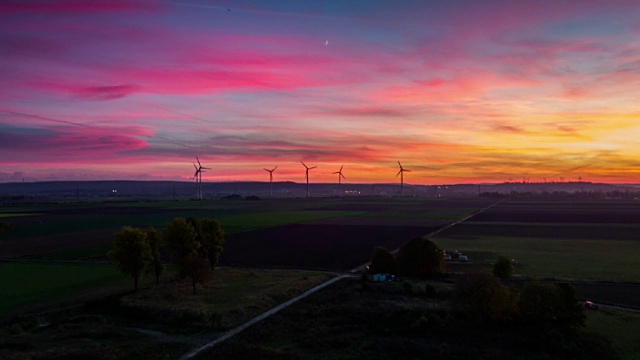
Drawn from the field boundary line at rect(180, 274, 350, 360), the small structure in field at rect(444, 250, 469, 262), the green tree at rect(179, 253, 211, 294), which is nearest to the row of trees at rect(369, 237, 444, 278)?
the field boundary line at rect(180, 274, 350, 360)

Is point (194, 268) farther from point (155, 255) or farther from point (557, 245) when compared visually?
point (557, 245)

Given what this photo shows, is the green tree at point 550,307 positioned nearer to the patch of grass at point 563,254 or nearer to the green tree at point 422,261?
the green tree at point 422,261

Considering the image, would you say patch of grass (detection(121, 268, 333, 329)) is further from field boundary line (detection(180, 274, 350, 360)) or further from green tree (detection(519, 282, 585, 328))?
green tree (detection(519, 282, 585, 328))

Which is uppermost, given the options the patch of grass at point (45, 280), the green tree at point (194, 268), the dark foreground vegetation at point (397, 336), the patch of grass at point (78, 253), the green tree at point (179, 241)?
the green tree at point (179, 241)

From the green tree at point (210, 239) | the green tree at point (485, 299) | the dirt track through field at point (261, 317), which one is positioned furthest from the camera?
the green tree at point (210, 239)

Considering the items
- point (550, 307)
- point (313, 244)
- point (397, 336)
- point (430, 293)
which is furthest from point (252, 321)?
point (313, 244)

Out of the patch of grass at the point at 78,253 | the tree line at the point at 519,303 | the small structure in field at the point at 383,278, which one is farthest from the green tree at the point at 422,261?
the patch of grass at the point at 78,253

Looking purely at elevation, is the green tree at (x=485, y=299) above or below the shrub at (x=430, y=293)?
above
